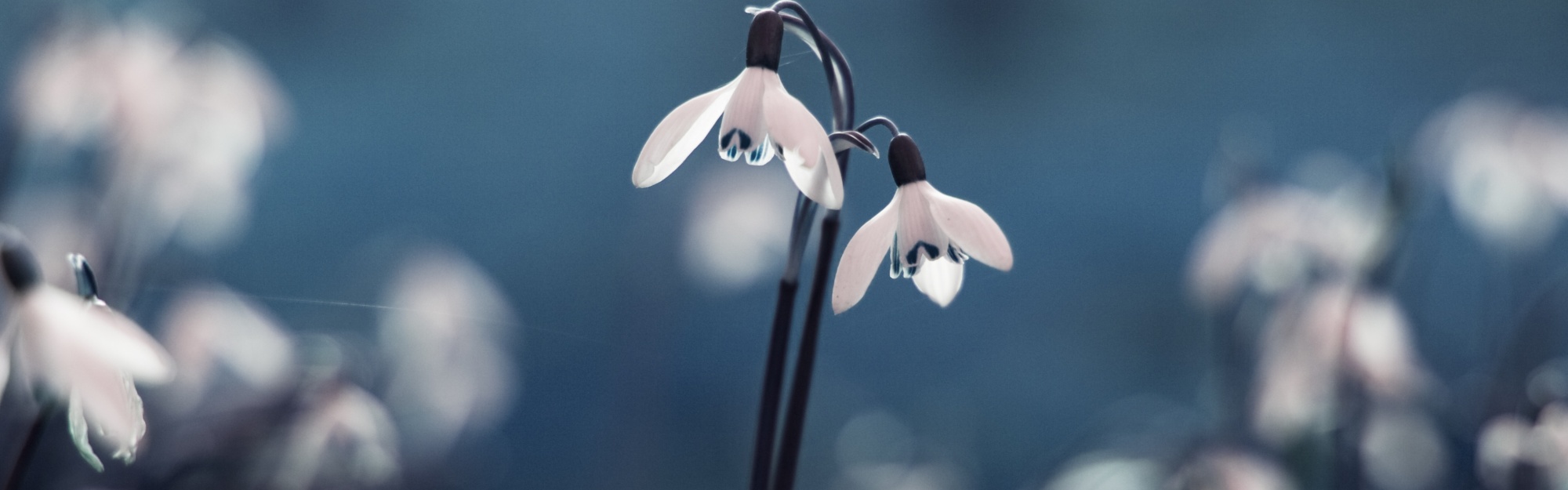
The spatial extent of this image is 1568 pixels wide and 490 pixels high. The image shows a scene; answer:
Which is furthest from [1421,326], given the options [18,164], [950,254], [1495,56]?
[18,164]

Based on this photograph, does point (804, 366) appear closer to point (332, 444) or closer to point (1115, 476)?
point (332, 444)

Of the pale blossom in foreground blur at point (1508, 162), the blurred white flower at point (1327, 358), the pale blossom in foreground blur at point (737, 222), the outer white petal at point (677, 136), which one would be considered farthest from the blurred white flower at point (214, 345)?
the pale blossom in foreground blur at point (1508, 162)

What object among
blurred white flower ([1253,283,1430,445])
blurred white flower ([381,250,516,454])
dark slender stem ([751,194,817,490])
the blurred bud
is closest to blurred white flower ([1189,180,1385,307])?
blurred white flower ([1253,283,1430,445])

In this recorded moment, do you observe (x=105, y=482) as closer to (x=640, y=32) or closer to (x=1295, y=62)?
(x=640, y=32)

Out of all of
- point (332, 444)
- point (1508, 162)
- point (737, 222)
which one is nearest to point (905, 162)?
point (332, 444)

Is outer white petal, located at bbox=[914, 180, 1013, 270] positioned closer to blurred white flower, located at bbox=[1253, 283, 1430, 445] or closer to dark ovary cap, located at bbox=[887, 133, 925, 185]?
dark ovary cap, located at bbox=[887, 133, 925, 185]

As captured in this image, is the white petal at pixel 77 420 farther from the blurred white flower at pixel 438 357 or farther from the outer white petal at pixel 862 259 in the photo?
the blurred white flower at pixel 438 357
